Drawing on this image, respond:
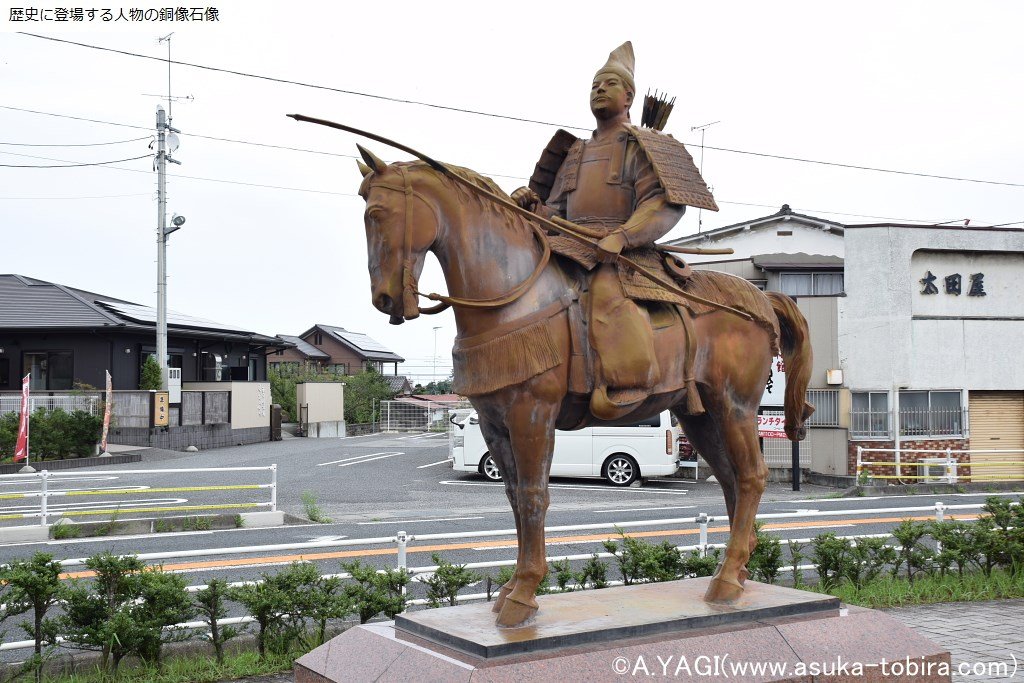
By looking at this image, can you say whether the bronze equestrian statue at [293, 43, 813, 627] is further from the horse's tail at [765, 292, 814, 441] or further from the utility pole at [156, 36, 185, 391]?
the utility pole at [156, 36, 185, 391]

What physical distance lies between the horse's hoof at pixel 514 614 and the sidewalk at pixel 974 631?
7.88 feet

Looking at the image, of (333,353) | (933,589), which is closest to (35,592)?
(933,589)

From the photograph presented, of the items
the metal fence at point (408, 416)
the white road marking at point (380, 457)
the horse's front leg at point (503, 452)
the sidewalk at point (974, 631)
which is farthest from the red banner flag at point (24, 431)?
the metal fence at point (408, 416)

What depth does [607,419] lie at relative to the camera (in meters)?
4.75

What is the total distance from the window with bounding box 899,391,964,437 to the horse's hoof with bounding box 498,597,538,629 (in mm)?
19772

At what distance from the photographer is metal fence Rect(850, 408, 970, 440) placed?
21562 mm

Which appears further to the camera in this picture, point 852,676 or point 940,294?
point 940,294

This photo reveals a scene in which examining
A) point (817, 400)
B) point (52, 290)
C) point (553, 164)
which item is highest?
point (52, 290)

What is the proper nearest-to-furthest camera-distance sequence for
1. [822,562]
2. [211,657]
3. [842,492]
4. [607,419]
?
[607,419], [211,657], [822,562], [842,492]

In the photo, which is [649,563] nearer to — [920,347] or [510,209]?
[510,209]

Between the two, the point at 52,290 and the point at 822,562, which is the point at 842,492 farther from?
the point at 52,290

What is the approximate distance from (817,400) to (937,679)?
18305 mm

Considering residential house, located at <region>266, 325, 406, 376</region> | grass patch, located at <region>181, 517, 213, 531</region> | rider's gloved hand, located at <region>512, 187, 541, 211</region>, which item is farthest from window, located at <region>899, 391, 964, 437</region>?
residential house, located at <region>266, 325, 406, 376</region>

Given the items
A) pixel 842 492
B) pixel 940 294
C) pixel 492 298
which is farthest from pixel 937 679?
pixel 940 294
